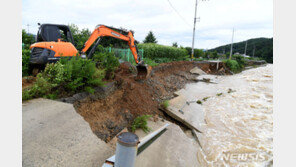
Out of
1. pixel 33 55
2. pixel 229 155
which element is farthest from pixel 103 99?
pixel 229 155

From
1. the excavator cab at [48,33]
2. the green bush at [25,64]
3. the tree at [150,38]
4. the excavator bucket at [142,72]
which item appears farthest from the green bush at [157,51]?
the green bush at [25,64]

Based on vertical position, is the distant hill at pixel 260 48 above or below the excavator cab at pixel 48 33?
above

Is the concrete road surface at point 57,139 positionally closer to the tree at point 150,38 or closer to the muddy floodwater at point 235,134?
the muddy floodwater at point 235,134

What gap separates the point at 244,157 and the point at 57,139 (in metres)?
4.75

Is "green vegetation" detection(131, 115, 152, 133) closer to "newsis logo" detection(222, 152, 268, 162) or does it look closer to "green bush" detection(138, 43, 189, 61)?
"newsis logo" detection(222, 152, 268, 162)

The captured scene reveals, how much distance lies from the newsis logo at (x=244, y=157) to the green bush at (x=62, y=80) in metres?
4.08

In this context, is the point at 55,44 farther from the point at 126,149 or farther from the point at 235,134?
the point at 235,134

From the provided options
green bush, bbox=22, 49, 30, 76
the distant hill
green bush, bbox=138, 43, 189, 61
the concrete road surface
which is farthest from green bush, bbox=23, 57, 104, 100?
the distant hill

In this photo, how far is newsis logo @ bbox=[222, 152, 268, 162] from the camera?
14.2 ft

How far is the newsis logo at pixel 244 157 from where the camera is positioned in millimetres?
4320

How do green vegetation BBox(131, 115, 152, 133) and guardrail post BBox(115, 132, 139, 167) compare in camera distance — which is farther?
green vegetation BBox(131, 115, 152, 133)

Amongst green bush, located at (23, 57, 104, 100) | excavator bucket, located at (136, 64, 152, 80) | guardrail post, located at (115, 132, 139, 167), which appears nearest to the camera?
guardrail post, located at (115, 132, 139, 167)

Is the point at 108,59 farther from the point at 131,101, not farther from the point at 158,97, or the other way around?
the point at 158,97

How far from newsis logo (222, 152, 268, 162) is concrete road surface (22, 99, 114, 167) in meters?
3.36
